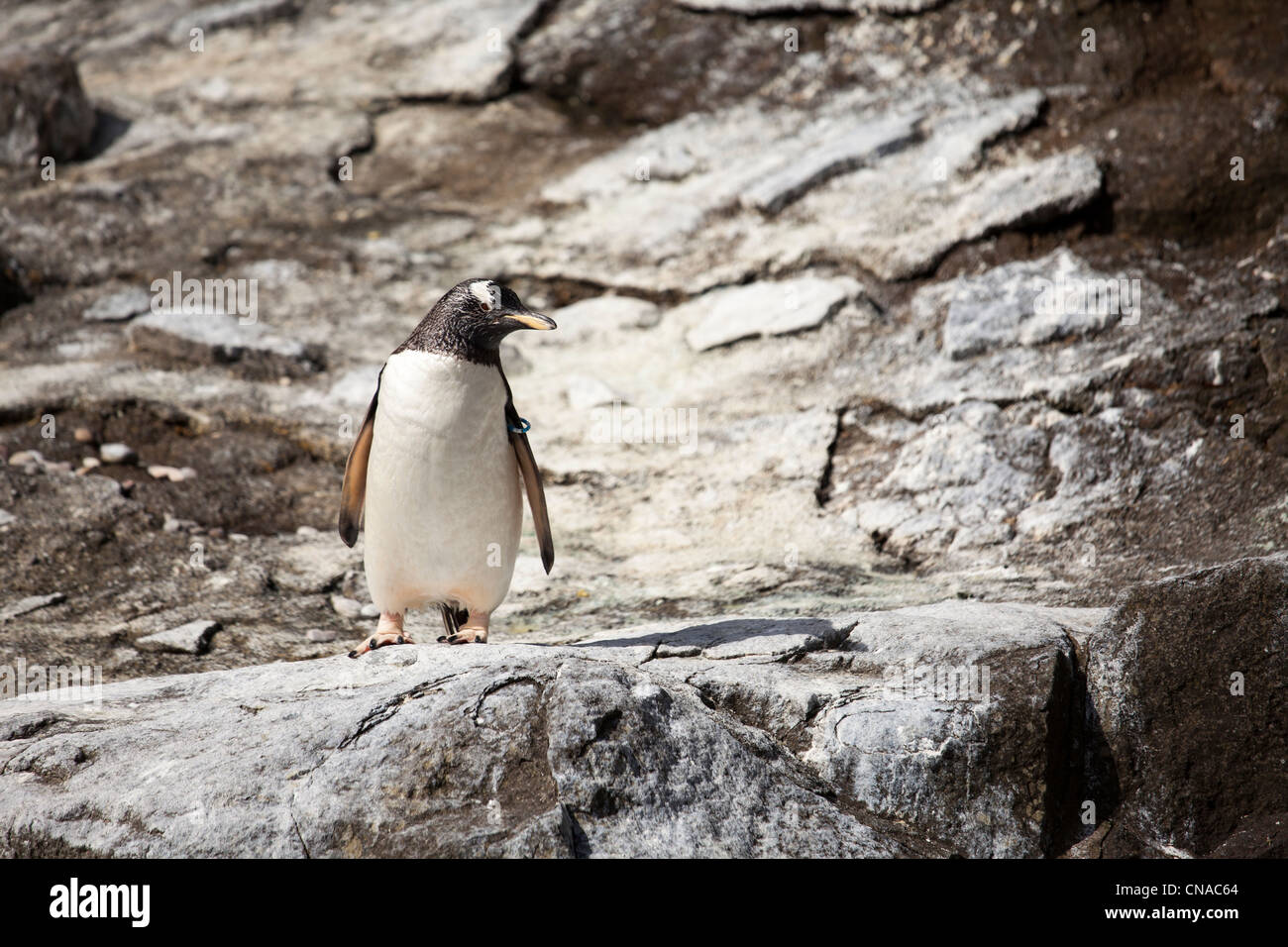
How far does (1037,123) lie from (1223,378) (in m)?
2.71

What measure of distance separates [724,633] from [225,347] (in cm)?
421

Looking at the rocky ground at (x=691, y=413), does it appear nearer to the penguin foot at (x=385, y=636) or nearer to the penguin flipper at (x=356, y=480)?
the penguin foot at (x=385, y=636)

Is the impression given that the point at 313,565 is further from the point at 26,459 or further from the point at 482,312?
the point at 482,312

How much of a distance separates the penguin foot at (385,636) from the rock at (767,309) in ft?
10.4

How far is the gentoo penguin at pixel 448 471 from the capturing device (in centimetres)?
378

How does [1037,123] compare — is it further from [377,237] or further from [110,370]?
[110,370]

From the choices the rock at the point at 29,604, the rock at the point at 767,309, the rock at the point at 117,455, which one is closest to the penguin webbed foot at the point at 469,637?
the rock at the point at 29,604

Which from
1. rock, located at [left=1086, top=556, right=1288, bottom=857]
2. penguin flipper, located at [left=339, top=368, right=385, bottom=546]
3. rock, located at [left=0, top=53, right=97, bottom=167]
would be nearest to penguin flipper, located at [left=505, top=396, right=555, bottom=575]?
penguin flipper, located at [left=339, top=368, right=385, bottom=546]

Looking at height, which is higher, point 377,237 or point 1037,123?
point 1037,123

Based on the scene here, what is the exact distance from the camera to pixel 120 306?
23.7 feet
